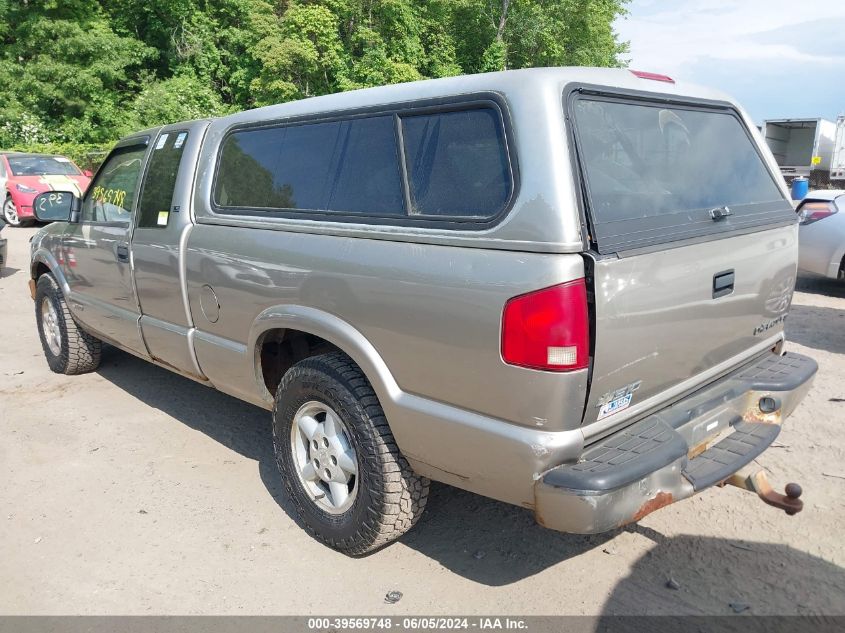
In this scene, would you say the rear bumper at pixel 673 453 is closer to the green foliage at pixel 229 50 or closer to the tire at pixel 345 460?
the tire at pixel 345 460

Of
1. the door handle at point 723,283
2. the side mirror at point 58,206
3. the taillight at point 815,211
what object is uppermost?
the side mirror at point 58,206

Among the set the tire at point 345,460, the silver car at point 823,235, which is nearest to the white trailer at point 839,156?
the silver car at point 823,235

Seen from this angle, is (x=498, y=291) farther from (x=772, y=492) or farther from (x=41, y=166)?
(x=41, y=166)

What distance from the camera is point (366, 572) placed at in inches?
119

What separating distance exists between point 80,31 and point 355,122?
27217 mm

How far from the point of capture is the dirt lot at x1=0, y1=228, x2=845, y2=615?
280 centimetres

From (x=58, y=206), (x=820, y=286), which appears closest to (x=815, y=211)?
(x=820, y=286)

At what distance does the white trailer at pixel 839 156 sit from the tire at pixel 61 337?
20542 millimetres

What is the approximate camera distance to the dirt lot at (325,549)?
2.80 meters

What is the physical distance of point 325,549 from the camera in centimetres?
320

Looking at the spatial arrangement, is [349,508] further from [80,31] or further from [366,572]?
[80,31]

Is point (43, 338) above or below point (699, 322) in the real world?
below

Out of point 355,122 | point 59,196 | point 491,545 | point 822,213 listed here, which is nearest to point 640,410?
point 491,545

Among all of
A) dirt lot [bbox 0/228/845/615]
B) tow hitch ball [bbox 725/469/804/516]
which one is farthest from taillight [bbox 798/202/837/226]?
tow hitch ball [bbox 725/469/804/516]
